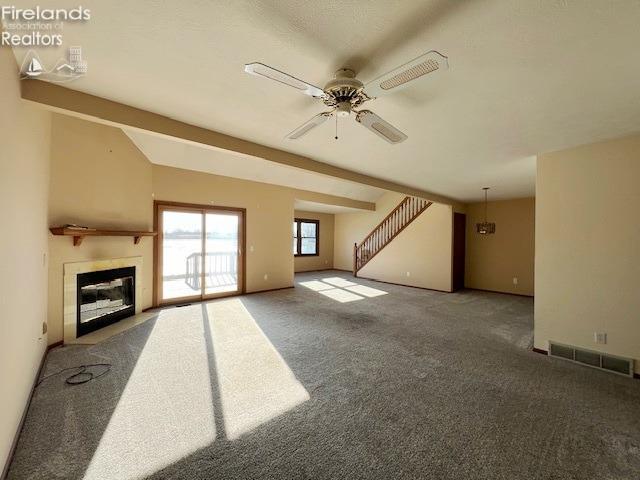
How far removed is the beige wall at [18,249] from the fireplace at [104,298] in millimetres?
794

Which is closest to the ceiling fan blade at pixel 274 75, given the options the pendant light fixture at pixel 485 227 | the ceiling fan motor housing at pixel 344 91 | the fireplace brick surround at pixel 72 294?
the ceiling fan motor housing at pixel 344 91

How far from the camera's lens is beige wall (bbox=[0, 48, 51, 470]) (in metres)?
1.65

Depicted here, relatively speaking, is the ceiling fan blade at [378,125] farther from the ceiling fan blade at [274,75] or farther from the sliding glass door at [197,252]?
the sliding glass door at [197,252]

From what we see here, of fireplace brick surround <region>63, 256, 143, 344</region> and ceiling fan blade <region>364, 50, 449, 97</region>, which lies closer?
ceiling fan blade <region>364, 50, 449, 97</region>

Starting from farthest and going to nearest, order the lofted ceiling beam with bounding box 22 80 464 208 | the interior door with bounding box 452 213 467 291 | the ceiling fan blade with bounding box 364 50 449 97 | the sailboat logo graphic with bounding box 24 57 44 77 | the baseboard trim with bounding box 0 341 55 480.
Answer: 1. the interior door with bounding box 452 213 467 291
2. the lofted ceiling beam with bounding box 22 80 464 208
3. the sailboat logo graphic with bounding box 24 57 44 77
4. the baseboard trim with bounding box 0 341 55 480
5. the ceiling fan blade with bounding box 364 50 449 97

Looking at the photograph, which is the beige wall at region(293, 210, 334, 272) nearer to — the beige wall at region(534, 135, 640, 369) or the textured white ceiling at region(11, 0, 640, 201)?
the textured white ceiling at region(11, 0, 640, 201)

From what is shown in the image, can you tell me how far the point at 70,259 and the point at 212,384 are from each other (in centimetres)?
285

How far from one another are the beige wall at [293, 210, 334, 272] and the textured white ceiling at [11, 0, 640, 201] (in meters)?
7.71

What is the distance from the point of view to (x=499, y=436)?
6.39ft

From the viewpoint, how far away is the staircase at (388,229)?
8.29m

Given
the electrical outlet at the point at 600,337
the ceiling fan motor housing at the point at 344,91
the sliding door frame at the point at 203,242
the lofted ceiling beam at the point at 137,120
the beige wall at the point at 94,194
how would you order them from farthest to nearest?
the sliding door frame at the point at 203,242 < the beige wall at the point at 94,194 < the electrical outlet at the point at 600,337 < the lofted ceiling beam at the point at 137,120 < the ceiling fan motor housing at the point at 344,91

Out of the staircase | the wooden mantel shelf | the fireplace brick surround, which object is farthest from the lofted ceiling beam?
the staircase

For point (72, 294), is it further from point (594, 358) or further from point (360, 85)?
point (594, 358)

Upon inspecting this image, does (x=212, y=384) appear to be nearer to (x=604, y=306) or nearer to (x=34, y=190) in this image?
(x=34, y=190)
